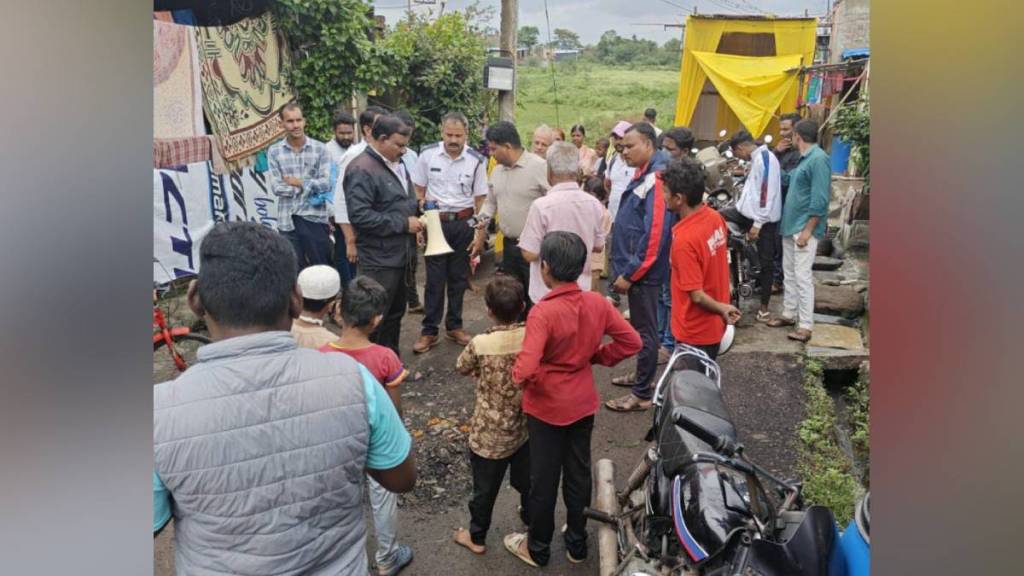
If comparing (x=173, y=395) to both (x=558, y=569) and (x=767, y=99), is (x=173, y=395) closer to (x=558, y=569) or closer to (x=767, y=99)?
(x=558, y=569)

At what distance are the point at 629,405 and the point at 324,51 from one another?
5061 mm

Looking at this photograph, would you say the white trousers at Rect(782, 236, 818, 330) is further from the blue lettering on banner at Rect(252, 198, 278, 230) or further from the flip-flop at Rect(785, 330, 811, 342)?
the blue lettering on banner at Rect(252, 198, 278, 230)

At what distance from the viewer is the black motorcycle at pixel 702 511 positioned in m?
1.88

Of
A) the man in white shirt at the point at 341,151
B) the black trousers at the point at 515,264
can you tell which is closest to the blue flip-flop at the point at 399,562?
the black trousers at the point at 515,264

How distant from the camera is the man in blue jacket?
448cm

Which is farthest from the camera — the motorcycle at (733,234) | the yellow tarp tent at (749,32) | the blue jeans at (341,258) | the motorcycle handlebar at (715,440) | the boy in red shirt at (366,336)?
the yellow tarp tent at (749,32)

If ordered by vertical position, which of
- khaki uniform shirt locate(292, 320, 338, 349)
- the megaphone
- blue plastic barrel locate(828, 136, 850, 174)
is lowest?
khaki uniform shirt locate(292, 320, 338, 349)

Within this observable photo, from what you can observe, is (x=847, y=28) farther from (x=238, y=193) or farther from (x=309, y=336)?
(x=309, y=336)

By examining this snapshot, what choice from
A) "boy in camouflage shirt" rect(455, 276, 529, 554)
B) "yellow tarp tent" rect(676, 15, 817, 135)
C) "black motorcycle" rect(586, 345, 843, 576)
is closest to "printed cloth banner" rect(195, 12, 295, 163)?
"boy in camouflage shirt" rect(455, 276, 529, 554)

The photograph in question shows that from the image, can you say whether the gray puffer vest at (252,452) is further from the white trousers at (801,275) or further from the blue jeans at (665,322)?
the white trousers at (801,275)

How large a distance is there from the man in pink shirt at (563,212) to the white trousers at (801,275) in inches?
93.2

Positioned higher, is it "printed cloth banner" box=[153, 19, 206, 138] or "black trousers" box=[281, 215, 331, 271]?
"printed cloth banner" box=[153, 19, 206, 138]

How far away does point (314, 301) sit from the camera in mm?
2996

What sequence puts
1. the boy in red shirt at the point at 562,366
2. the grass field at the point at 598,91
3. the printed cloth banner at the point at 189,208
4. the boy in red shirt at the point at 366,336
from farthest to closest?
the grass field at the point at 598,91 → the printed cloth banner at the point at 189,208 → the boy in red shirt at the point at 562,366 → the boy in red shirt at the point at 366,336
